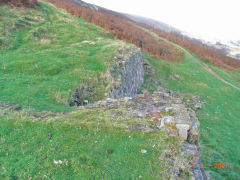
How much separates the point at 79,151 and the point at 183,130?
4.14 m

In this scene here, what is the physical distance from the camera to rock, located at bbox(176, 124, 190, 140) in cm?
680

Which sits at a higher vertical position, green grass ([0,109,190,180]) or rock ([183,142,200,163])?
rock ([183,142,200,163])

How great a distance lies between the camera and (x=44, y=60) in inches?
538

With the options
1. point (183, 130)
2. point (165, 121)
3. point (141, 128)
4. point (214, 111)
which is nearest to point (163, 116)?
point (165, 121)

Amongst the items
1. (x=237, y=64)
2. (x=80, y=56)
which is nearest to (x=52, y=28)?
(x=80, y=56)

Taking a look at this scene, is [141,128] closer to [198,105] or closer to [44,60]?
[44,60]

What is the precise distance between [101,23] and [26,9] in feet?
41.9

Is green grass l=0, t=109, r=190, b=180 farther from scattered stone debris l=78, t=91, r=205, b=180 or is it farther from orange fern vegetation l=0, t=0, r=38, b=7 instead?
orange fern vegetation l=0, t=0, r=38, b=7

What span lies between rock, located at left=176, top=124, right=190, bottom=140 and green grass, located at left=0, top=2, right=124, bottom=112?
5.46 meters

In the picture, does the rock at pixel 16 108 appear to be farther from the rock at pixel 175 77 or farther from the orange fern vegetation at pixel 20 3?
the rock at pixel 175 77

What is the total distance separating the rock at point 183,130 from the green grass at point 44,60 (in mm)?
5464

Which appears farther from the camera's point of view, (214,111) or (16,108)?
(214,111)

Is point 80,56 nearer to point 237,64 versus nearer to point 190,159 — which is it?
point 190,159

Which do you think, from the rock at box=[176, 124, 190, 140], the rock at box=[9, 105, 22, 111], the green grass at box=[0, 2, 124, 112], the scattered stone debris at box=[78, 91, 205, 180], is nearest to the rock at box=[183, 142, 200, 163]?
the scattered stone debris at box=[78, 91, 205, 180]
